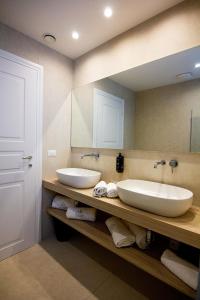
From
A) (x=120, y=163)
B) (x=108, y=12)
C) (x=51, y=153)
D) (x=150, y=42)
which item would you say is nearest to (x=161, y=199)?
(x=120, y=163)

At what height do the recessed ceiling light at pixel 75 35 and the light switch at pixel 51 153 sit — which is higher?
the recessed ceiling light at pixel 75 35

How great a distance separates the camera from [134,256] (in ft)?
4.38

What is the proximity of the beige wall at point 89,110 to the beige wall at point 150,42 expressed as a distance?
14cm

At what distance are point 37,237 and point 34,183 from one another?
677 mm

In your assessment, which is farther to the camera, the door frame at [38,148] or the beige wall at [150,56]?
the door frame at [38,148]

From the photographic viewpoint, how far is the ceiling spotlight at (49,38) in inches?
73.7

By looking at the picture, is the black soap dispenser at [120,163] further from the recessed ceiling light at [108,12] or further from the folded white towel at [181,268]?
the recessed ceiling light at [108,12]

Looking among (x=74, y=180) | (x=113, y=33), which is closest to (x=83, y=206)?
(x=74, y=180)

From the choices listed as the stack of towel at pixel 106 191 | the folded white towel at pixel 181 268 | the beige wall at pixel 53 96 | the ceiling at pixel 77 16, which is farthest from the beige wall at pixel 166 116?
the beige wall at pixel 53 96

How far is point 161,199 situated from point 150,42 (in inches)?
56.1

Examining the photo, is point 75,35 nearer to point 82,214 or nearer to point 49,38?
point 49,38

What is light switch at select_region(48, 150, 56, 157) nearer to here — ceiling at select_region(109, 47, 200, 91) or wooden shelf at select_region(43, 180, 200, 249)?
wooden shelf at select_region(43, 180, 200, 249)

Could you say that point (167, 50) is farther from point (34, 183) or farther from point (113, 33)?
point (34, 183)

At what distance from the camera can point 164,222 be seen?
3.58ft
